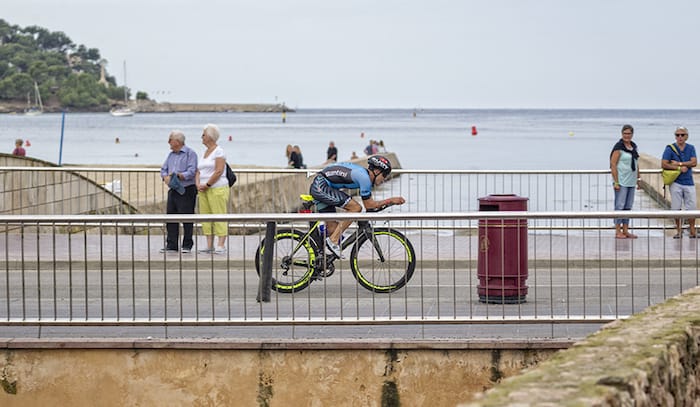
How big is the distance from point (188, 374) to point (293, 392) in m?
0.80

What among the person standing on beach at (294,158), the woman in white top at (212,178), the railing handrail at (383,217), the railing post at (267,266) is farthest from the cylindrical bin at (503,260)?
the person standing on beach at (294,158)

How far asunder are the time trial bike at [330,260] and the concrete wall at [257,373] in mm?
1393

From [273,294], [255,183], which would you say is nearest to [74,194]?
[255,183]

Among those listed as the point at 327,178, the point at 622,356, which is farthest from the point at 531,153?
the point at 622,356

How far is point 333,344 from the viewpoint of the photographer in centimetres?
992

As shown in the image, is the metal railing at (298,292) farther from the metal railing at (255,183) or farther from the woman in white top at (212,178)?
the metal railing at (255,183)

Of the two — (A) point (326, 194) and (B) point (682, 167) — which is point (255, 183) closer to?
(B) point (682, 167)

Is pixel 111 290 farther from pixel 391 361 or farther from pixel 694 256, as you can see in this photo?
pixel 694 256

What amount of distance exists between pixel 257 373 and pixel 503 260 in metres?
2.49

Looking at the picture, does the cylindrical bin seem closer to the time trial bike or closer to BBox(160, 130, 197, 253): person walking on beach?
the time trial bike

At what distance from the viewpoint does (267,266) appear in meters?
11.3

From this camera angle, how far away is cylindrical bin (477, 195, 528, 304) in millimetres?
11094

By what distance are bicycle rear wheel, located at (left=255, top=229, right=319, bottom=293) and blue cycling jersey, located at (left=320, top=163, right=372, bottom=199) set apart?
213 centimetres

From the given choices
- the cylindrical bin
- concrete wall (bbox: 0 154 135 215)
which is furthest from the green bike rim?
concrete wall (bbox: 0 154 135 215)
